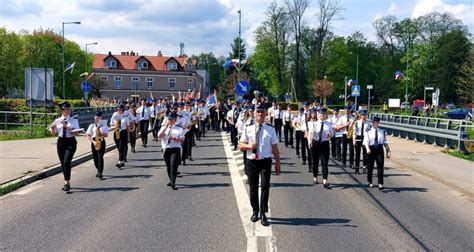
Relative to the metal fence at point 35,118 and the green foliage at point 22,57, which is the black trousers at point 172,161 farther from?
the green foliage at point 22,57

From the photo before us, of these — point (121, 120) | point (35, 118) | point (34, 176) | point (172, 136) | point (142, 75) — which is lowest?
point (34, 176)

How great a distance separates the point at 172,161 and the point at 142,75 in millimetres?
90891

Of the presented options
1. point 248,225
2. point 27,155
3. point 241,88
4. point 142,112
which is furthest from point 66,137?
point 241,88

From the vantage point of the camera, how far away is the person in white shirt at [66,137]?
36.8 feet

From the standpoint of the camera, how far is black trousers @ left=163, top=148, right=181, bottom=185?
37.6 feet

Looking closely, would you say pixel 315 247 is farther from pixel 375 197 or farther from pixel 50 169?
pixel 50 169

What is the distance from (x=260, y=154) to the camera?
8289mm

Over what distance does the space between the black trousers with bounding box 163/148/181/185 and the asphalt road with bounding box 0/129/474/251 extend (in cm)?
31

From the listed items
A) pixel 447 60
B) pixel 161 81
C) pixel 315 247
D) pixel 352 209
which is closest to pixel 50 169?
pixel 352 209

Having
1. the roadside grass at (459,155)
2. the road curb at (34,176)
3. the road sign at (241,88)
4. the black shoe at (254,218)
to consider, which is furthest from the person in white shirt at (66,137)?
the road sign at (241,88)

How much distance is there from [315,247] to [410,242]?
55.4 inches

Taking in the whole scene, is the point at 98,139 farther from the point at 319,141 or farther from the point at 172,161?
the point at 319,141

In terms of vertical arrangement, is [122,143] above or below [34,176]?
above

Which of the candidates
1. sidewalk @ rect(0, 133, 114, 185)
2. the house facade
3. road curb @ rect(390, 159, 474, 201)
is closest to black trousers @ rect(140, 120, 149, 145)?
sidewalk @ rect(0, 133, 114, 185)
